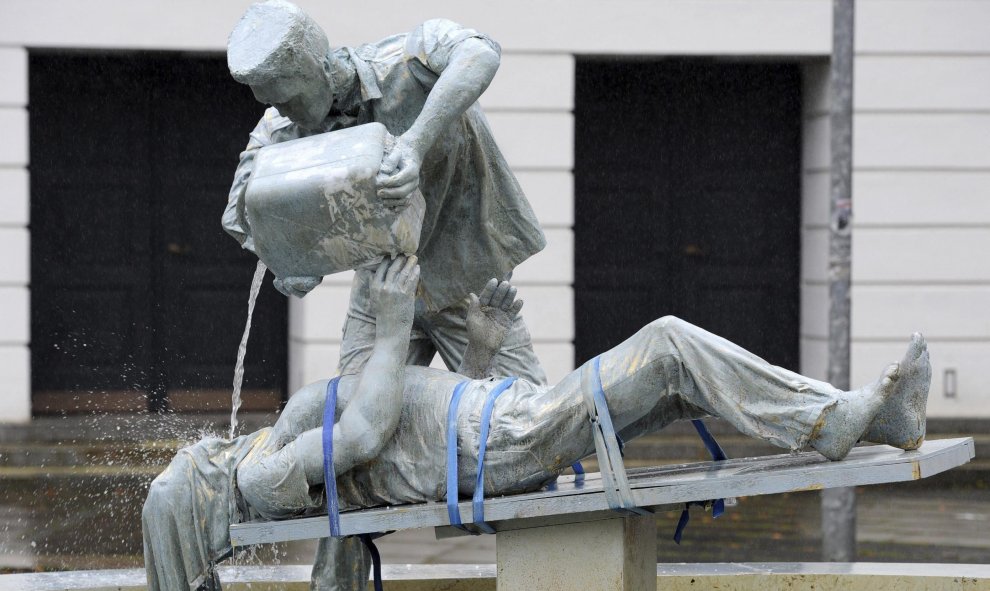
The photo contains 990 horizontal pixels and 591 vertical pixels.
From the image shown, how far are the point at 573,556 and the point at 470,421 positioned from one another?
Answer: 1.50ft

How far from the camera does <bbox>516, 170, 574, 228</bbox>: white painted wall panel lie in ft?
37.4

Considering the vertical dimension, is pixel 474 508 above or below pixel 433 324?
below

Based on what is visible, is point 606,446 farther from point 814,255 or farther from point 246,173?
point 814,255

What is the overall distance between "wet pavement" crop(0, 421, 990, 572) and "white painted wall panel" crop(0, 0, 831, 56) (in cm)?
283

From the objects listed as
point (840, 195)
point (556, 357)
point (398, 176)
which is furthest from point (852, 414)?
point (556, 357)

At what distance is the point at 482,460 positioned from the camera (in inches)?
163

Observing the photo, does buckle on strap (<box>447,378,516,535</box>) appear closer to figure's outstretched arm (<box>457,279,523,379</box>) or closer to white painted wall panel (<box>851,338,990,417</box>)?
figure's outstretched arm (<box>457,279,523,379</box>)

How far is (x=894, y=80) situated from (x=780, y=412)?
26.6 feet

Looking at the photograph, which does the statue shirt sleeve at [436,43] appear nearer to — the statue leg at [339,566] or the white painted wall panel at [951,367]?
the statue leg at [339,566]

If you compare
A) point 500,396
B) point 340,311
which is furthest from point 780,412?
point 340,311

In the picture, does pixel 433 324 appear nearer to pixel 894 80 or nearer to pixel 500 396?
pixel 500 396

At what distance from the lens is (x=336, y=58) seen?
443 centimetres

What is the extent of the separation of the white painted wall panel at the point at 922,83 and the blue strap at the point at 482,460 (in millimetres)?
7929

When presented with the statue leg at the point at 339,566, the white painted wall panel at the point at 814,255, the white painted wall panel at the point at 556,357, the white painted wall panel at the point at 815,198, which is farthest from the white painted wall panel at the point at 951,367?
the statue leg at the point at 339,566
